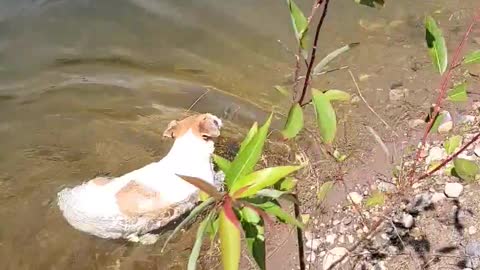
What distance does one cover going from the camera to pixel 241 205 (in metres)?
1.84

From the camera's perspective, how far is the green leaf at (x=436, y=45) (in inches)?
104

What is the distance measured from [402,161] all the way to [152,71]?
7.39 feet

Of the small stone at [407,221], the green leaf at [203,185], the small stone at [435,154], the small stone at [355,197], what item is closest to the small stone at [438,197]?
the small stone at [407,221]

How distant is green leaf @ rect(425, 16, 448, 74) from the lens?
8.65 ft

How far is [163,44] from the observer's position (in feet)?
18.6

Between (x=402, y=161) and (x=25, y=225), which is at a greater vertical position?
(x=402, y=161)

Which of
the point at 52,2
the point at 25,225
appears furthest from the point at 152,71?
the point at 25,225

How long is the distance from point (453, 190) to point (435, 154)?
380mm

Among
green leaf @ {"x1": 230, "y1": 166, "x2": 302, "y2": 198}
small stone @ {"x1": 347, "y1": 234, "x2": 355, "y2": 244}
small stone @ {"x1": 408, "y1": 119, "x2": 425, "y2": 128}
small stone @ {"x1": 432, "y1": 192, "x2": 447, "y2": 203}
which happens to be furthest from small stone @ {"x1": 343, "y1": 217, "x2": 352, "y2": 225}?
green leaf @ {"x1": 230, "y1": 166, "x2": 302, "y2": 198}

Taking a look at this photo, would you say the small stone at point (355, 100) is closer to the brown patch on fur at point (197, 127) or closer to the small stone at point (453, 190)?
the brown patch on fur at point (197, 127)

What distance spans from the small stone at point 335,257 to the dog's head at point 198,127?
126 centimetres

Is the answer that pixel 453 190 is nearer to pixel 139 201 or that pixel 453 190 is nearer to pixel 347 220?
pixel 347 220

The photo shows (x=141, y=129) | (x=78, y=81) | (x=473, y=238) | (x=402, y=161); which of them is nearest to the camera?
(x=473, y=238)

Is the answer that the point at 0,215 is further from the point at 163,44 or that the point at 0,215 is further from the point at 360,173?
the point at 360,173
